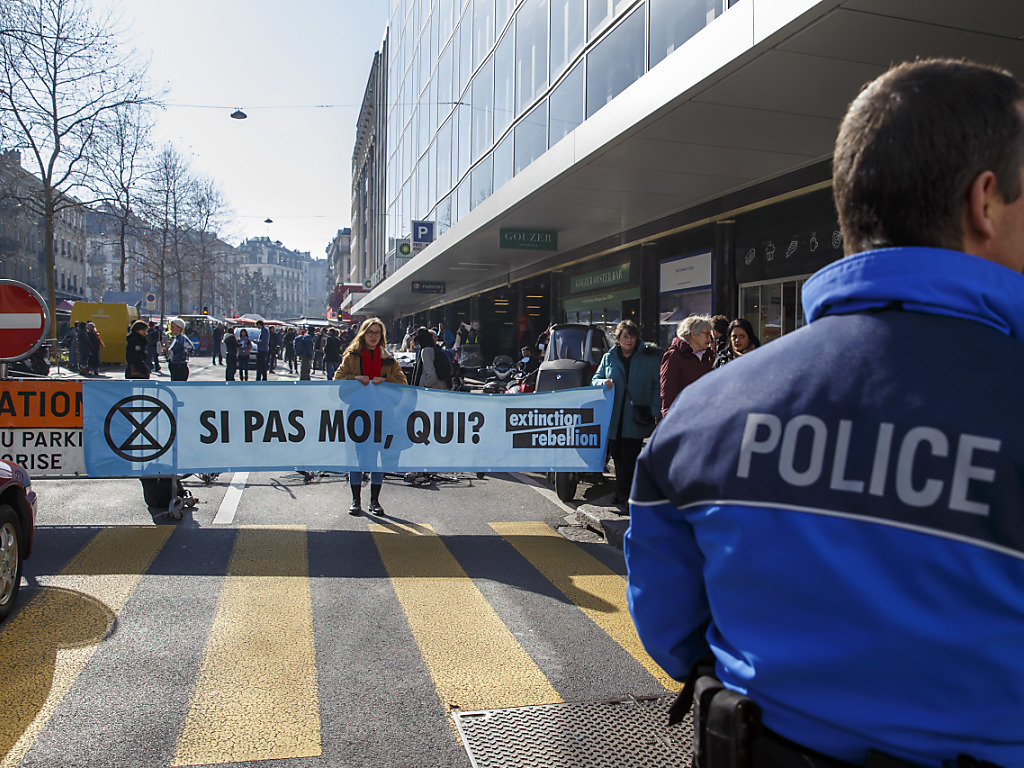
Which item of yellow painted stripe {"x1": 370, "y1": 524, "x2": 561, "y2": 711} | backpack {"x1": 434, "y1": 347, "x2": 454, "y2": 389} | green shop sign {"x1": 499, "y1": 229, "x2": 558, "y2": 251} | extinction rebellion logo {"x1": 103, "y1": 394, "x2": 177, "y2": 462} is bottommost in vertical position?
yellow painted stripe {"x1": 370, "y1": 524, "x2": 561, "y2": 711}

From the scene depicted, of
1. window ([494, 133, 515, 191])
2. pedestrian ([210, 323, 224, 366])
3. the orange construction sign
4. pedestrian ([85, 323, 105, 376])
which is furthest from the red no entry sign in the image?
pedestrian ([210, 323, 224, 366])

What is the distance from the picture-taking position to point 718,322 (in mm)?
9641

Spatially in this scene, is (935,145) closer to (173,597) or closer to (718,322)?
(173,597)

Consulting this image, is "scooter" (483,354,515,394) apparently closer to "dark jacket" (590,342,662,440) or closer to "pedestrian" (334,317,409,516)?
"dark jacket" (590,342,662,440)

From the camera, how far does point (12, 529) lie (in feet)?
15.9

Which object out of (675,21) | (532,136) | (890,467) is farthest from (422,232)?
(890,467)

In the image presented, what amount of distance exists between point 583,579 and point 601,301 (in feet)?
48.8

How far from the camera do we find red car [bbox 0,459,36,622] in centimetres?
472

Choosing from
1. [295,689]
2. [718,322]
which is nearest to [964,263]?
[295,689]

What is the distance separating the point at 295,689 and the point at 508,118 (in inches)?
692

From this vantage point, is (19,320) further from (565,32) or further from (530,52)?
(530,52)

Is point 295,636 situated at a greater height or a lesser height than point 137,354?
lesser

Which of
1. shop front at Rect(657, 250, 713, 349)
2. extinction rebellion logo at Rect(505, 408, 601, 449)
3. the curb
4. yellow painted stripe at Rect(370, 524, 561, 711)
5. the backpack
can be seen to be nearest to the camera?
yellow painted stripe at Rect(370, 524, 561, 711)

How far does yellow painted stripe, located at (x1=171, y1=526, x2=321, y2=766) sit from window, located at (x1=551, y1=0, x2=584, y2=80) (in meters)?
12.1
